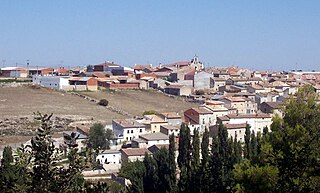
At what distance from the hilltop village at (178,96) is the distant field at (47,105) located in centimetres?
296

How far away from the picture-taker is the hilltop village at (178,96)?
30.9m

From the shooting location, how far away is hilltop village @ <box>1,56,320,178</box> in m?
30.9

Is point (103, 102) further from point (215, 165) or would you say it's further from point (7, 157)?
point (7, 157)

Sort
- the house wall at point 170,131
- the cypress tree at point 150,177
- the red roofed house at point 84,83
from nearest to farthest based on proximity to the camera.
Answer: the cypress tree at point 150,177
the house wall at point 170,131
the red roofed house at point 84,83

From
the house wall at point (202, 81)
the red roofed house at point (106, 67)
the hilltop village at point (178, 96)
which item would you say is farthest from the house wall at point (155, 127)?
the red roofed house at point (106, 67)

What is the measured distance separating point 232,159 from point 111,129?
46.5ft

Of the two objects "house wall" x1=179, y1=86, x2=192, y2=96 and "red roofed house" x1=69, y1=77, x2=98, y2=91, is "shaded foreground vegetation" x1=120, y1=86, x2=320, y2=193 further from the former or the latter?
"house wall" x1=179, y1=86, x2=192, y2=96

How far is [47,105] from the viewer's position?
45.5m

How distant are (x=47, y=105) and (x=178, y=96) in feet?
51.3

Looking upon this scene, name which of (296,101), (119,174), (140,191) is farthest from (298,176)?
(119,174)

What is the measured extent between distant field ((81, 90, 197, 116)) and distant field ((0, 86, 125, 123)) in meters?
2.38

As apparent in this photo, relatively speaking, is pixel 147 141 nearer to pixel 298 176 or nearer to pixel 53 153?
pixel 298 176

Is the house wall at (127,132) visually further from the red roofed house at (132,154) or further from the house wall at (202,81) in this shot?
the house wall at (202,81)

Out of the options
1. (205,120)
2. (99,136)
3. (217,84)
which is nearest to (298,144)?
(99,136)
